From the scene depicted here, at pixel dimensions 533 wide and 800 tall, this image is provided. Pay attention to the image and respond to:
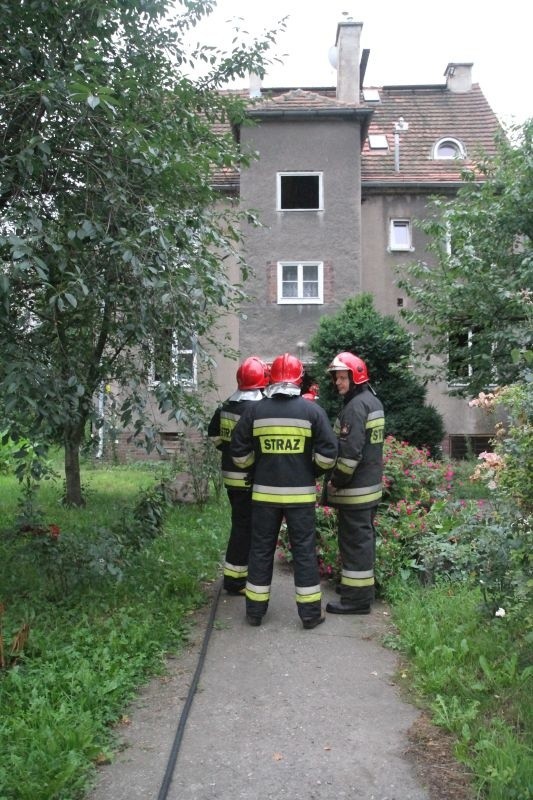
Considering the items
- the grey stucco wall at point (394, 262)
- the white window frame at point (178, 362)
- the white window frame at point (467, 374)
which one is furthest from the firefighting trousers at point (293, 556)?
the grey stucco wall at point (394, 262)

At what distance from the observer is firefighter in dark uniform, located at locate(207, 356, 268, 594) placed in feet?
20.1

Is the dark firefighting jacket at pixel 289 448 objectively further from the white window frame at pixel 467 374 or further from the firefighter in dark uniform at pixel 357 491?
the white window frame at pixel 467 374

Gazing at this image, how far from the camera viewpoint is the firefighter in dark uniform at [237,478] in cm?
613

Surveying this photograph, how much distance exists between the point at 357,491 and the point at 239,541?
1.15m

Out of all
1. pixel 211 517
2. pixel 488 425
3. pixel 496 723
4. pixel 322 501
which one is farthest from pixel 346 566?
pixel 488 425

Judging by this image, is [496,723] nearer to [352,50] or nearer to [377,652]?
[377,652]

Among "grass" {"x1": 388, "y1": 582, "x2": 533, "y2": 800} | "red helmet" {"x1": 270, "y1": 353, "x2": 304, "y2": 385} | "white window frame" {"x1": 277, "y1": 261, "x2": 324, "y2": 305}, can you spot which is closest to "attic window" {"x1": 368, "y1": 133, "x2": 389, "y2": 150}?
"white window frame" {"x1": 277, "y1": 261, "x2": 324, "y2": 305}

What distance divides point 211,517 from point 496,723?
20.6 ft

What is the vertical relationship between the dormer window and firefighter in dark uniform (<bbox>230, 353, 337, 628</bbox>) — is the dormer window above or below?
above

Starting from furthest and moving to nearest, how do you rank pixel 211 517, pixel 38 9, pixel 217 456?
1. pixel 217 456
2. pixel 211 517
3. pixel 38 9

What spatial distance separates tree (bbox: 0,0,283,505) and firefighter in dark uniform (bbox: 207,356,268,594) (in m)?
0.80

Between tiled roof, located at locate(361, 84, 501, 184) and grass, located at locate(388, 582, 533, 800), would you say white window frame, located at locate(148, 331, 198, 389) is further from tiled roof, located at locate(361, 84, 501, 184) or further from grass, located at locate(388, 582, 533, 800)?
tiled roof, located at locate(361, 84, 501, 184)

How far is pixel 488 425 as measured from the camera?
62.3ft

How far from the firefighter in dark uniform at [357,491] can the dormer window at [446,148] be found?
1760 cm
